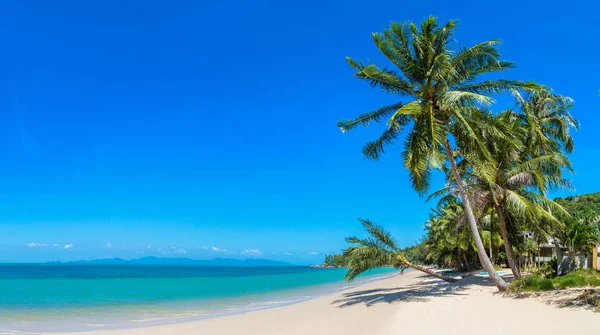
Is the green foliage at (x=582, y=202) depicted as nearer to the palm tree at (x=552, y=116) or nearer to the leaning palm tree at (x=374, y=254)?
the palm tree at (x=552, y=116)

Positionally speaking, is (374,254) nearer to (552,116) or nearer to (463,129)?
(463,129)

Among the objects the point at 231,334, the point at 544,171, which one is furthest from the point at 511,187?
the point at 231,334

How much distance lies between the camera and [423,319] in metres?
9.23

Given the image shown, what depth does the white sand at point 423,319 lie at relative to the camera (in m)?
7.72

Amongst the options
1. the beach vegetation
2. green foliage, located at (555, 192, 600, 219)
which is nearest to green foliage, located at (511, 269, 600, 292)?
the beach vegetation

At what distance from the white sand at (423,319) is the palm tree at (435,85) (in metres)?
2.21

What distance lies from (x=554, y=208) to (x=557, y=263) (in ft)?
10.1

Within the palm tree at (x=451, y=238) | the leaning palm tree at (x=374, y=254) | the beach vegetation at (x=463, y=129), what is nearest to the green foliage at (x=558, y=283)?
the beach vegetation at (x=463, y=129)

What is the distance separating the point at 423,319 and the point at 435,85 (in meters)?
7.04

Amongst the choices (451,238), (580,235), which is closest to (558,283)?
(580,235)

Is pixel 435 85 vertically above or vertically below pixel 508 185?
above

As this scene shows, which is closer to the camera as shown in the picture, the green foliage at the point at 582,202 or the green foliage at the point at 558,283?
the green foliage at the point at 558,283

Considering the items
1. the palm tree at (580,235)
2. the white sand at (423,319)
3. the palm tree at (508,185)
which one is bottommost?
the white sand at (423,319)

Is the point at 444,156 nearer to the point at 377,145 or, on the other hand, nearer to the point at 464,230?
the point at 377,145
